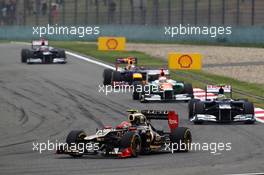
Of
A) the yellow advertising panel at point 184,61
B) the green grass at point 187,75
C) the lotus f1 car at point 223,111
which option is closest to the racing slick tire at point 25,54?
the green grass at point 187,75

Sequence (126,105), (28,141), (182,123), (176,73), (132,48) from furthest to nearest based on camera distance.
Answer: (132,48)
(176,73)
(126,105)
(182,123)
(28,141)

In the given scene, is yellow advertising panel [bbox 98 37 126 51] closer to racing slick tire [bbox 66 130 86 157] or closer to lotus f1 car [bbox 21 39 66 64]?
lotus f1 car [bbox 21 39 66 64]

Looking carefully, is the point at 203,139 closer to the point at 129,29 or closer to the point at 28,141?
the point at 28,141

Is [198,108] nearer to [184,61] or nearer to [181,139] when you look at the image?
[181,139]

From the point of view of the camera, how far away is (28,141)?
21.6 metres

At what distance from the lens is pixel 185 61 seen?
40875 mm

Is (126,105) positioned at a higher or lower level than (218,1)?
lower

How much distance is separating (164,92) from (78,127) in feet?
22.8

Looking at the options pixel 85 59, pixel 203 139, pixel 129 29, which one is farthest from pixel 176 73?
pixel 129 29

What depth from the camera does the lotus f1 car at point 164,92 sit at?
3052cm

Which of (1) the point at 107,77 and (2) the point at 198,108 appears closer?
(2) the point at 198,108

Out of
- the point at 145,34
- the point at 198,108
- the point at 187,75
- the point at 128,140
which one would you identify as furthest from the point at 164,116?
the point at 145,34

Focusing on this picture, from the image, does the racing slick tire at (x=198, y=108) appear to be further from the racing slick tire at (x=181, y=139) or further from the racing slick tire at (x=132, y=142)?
the racing slick tire at (x=132, y=142)

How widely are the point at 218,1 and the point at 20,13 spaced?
19.3 metres
